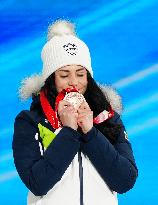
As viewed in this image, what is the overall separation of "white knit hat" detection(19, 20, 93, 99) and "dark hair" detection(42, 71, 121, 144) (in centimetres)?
4

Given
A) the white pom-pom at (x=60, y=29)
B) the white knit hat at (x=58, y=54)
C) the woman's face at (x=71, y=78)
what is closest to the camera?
the woman's face at (x=71, y=78)

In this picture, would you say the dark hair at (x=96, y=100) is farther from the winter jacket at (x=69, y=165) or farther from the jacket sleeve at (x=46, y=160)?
the jacket sleeve at (x=46, y=160)

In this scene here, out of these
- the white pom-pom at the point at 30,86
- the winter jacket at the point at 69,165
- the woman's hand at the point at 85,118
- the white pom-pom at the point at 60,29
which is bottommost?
the winter jacket at the point at 69,165

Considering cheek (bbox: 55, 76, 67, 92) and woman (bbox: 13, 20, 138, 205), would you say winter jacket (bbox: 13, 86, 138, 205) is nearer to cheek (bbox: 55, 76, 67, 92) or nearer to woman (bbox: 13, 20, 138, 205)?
woman (bbox: 13, 20, 138, 205)

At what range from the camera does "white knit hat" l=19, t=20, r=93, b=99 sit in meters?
2.45

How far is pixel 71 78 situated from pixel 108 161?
1.21ft

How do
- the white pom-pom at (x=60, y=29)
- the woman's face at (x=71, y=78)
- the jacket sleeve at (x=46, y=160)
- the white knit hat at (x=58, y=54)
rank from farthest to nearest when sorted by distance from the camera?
1. the white pom-pom at (x=60, y=29)
2. the white knit hat at (x=58, y=54)
3. the woman's face at (x=71, y=78)
4. the jacket sleeve at (x=46, y=160)

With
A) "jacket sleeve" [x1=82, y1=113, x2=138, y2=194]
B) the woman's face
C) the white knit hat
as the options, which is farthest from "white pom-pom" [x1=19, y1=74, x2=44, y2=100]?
"jacket sleeve" [x1=82, y1=113, x2=138, y2=194]

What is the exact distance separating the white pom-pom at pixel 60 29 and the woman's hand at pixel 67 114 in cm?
49

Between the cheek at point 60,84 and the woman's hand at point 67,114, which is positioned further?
the cheek at point 60,84

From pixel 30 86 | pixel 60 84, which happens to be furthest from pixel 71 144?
pixel 30 86

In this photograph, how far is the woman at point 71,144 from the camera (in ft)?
7.04

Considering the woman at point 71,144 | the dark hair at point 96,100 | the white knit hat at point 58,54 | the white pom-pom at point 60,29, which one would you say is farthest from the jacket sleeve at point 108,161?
the white pom-pom at point 60,29

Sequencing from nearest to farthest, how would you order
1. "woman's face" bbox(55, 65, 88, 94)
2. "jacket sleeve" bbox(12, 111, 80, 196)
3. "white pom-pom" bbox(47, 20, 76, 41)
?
"jacket sleeve" bbox(12, 111, 80, 196) < "woman's face" bbox(55, 65, 88, 94) < "white pom-pom" bbox(47, 20, 76, 41)
